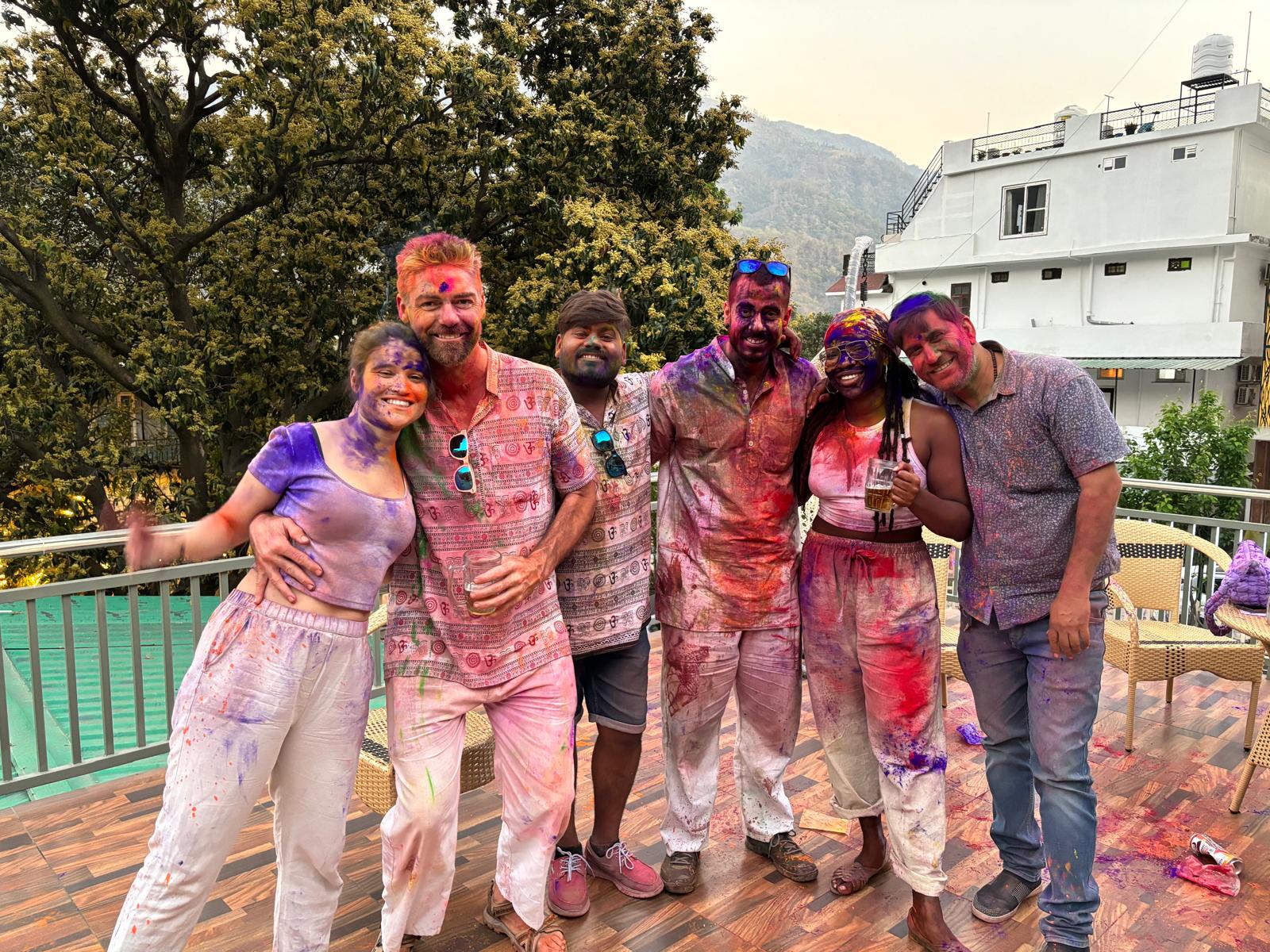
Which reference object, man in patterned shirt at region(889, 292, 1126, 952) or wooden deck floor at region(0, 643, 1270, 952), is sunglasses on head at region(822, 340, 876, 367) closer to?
man in patterned shirt at region(889, 292, 1126, 952)

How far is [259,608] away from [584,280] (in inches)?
352

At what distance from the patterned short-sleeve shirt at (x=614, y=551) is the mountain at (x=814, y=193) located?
92.8 m

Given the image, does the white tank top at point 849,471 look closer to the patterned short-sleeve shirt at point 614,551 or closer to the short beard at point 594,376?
the patterned short-sleeve shirt at point 614,551

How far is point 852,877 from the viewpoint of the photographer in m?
2.81

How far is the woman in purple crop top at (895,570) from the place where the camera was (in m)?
2.50

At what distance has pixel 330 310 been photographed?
1127cm

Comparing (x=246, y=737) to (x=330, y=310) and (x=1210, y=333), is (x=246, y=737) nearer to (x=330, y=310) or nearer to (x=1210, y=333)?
(x=330, y=310)

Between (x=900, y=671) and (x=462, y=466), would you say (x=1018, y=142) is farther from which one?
(x=462, y=466)

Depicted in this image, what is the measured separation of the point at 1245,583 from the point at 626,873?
2902 mm

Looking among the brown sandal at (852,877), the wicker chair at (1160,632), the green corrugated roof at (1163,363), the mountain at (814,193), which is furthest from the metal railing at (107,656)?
the mountain at (814,193)

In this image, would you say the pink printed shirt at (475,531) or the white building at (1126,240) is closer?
the pink printed shirt at (475,531)

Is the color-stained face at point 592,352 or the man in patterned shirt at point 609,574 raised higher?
the color-stained face at point 592,352

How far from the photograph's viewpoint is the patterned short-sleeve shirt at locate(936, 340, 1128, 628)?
2307 millimetres

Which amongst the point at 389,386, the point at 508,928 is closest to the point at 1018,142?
the point at 389,386
